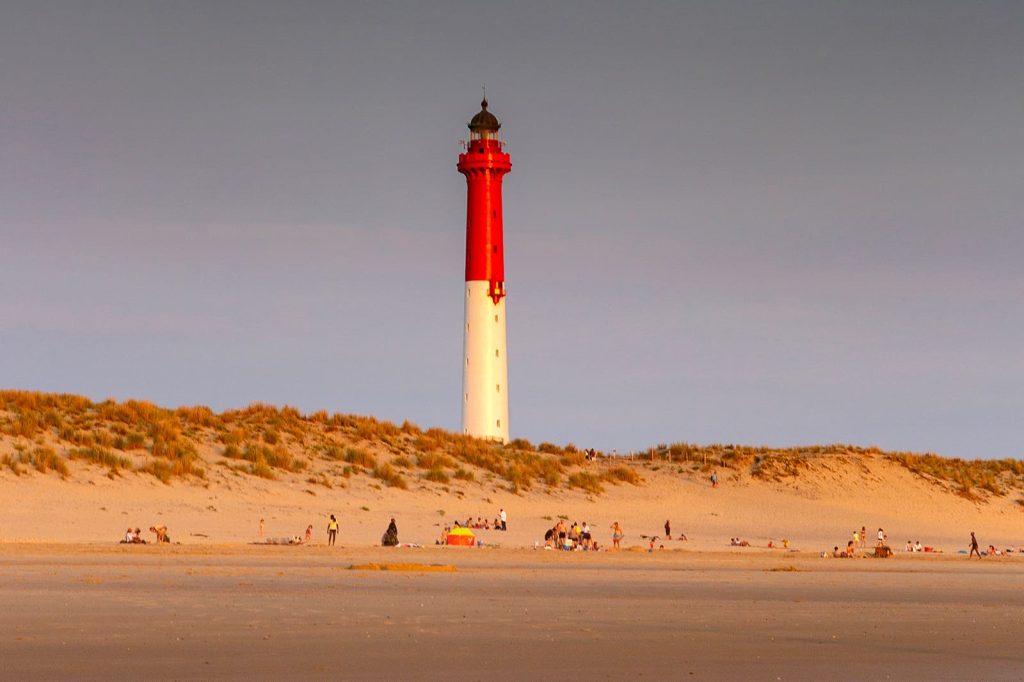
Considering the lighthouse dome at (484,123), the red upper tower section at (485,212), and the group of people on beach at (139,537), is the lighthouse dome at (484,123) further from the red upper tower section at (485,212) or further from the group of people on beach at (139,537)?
the group of people on beach at (139,537)

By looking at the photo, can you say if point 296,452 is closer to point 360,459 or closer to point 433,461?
point 360,459

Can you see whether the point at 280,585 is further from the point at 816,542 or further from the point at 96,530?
the point at 816,542

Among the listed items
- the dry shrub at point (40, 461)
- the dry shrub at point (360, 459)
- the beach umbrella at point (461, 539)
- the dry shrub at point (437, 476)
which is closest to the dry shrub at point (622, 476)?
the dry shrub at point (437, 476)

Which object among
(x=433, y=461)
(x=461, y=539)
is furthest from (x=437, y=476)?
(x=461, y=539)

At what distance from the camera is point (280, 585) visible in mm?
25141

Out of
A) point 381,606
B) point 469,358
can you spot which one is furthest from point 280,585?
point 469,358

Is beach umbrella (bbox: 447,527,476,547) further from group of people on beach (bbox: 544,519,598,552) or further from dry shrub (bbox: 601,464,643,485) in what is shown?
dry shrub (bbox: 601,464,643,485)

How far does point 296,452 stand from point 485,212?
1368 cm

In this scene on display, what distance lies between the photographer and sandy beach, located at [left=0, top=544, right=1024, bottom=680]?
14977mm

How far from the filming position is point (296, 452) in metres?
54.5

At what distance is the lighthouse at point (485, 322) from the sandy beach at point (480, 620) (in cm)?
2932

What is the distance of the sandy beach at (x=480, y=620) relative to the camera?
14977 millimetres

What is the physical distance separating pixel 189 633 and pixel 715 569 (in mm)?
18047

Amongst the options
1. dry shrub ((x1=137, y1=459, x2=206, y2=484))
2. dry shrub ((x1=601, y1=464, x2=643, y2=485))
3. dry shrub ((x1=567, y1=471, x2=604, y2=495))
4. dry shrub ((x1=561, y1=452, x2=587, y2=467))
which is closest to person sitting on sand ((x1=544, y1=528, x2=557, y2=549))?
dry shrub ((x1=137, y1=459, x2=206, y2=484))
